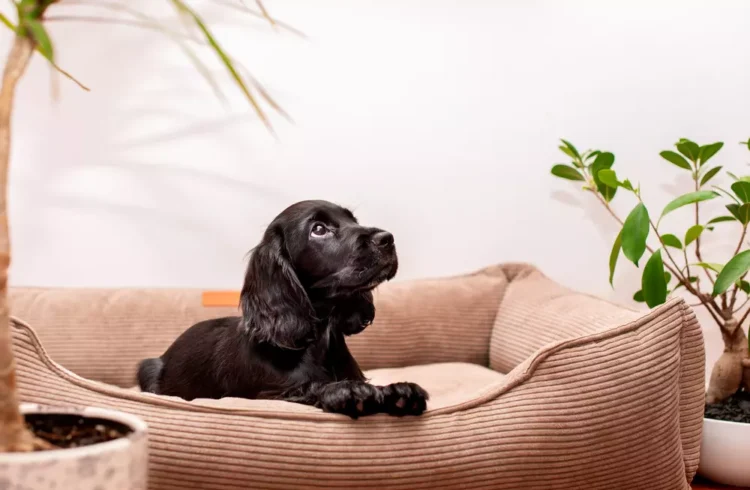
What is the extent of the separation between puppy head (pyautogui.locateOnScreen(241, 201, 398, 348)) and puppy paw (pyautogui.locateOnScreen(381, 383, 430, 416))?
0.30 m

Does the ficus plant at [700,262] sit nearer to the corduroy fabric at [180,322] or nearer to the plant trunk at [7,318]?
the corduroy fabric at [180,322]

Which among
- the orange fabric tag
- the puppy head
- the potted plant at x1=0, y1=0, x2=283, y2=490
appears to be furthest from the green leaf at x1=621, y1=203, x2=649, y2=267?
the potted plant at x1=0, y1=0, x2=283, y2=490

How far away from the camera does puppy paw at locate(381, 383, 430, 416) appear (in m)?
1.44

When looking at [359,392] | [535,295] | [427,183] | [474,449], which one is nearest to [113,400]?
[359,392]

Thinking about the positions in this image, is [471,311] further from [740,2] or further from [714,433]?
[740,2]

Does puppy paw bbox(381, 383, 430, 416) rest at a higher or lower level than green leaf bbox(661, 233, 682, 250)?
lower

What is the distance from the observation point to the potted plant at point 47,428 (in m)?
0.82

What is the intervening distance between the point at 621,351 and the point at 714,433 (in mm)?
596

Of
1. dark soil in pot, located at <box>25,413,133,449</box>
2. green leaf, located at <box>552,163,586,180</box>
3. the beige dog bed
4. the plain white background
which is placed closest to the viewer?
dark soil in pot, located at <box>25,413,133,449</box>

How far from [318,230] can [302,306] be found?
188 mm

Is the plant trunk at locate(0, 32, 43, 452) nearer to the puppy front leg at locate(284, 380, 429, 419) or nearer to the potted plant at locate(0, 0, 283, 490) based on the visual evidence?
the potted plant at locate(0, 0, 283, 490)

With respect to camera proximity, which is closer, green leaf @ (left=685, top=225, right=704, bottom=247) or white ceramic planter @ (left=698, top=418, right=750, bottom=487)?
white ceramic planter @ (left=698, top=418, right=750, bottom=487)

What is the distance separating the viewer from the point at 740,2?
2.76 metres

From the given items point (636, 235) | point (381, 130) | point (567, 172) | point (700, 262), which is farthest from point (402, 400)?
point (381, 130)
